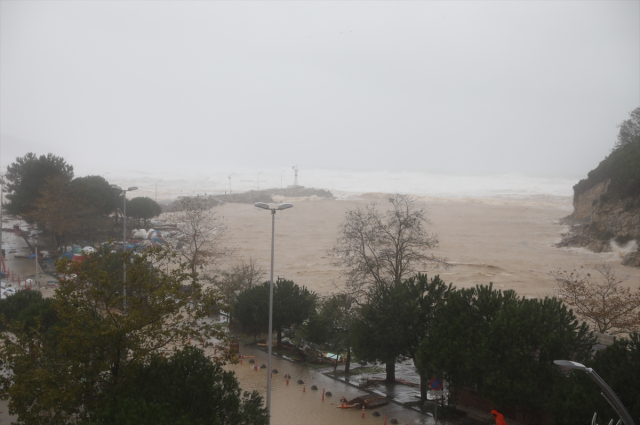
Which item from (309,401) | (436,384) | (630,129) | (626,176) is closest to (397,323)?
(436,384)

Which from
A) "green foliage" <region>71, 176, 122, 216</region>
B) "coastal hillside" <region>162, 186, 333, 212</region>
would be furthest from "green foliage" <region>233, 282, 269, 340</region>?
"coastal hillside" <region>162, 186, 333, 212</region>

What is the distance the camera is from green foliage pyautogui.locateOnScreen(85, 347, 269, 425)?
10211 millimetres

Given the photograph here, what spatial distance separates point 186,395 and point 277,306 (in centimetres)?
1307

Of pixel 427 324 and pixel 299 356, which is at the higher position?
pixel 427 324

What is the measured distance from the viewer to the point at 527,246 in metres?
63.4

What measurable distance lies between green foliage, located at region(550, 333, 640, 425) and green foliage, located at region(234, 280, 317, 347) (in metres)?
14.0

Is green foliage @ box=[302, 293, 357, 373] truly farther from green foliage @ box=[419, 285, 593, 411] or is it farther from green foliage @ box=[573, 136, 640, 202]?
green foliage @ box=[573, 136, 640, 202]

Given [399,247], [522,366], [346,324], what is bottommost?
[346,324]

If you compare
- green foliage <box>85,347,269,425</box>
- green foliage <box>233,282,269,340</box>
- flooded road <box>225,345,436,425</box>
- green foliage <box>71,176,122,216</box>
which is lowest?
flooded road <box>225,345,436,425</box>

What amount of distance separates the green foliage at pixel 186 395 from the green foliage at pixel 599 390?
7.14 metres

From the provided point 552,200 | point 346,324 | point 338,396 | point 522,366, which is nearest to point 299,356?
point 346,324

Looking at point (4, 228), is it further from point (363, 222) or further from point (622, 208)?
point (622, 208)

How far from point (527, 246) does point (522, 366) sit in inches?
2095

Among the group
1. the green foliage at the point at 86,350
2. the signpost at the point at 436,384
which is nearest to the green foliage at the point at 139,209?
the green foliage at the point at 86,350
